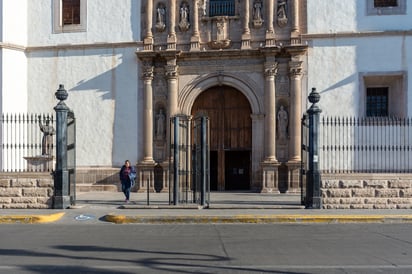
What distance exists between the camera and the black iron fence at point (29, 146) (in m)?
21.1

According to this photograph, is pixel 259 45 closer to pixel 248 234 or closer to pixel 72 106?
pixel 72 106

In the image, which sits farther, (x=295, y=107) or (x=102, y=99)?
(x=102, y=99)

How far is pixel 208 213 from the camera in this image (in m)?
15.3

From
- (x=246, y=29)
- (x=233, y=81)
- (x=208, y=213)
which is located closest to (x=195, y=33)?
(x=246, y=29)

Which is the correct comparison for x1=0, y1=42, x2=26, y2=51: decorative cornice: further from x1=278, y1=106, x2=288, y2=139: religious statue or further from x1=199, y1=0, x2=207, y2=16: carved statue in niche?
x1=278, y1=106, x2=288, y2=139: religious statue

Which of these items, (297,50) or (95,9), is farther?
(95,9)

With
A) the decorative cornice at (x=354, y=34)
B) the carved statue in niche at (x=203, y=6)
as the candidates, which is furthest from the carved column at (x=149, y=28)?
the decorative cornice at (x=354, y=34)

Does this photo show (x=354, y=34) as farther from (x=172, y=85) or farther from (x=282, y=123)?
(x=172, y=85)

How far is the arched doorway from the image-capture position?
23.7 m

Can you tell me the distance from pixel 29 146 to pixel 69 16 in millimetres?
6448

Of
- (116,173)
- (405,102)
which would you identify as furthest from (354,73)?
(116,173)

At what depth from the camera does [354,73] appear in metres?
22.4

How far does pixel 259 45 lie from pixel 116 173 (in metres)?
8.20

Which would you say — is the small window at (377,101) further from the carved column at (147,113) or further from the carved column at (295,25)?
the carved column at (147,113)
